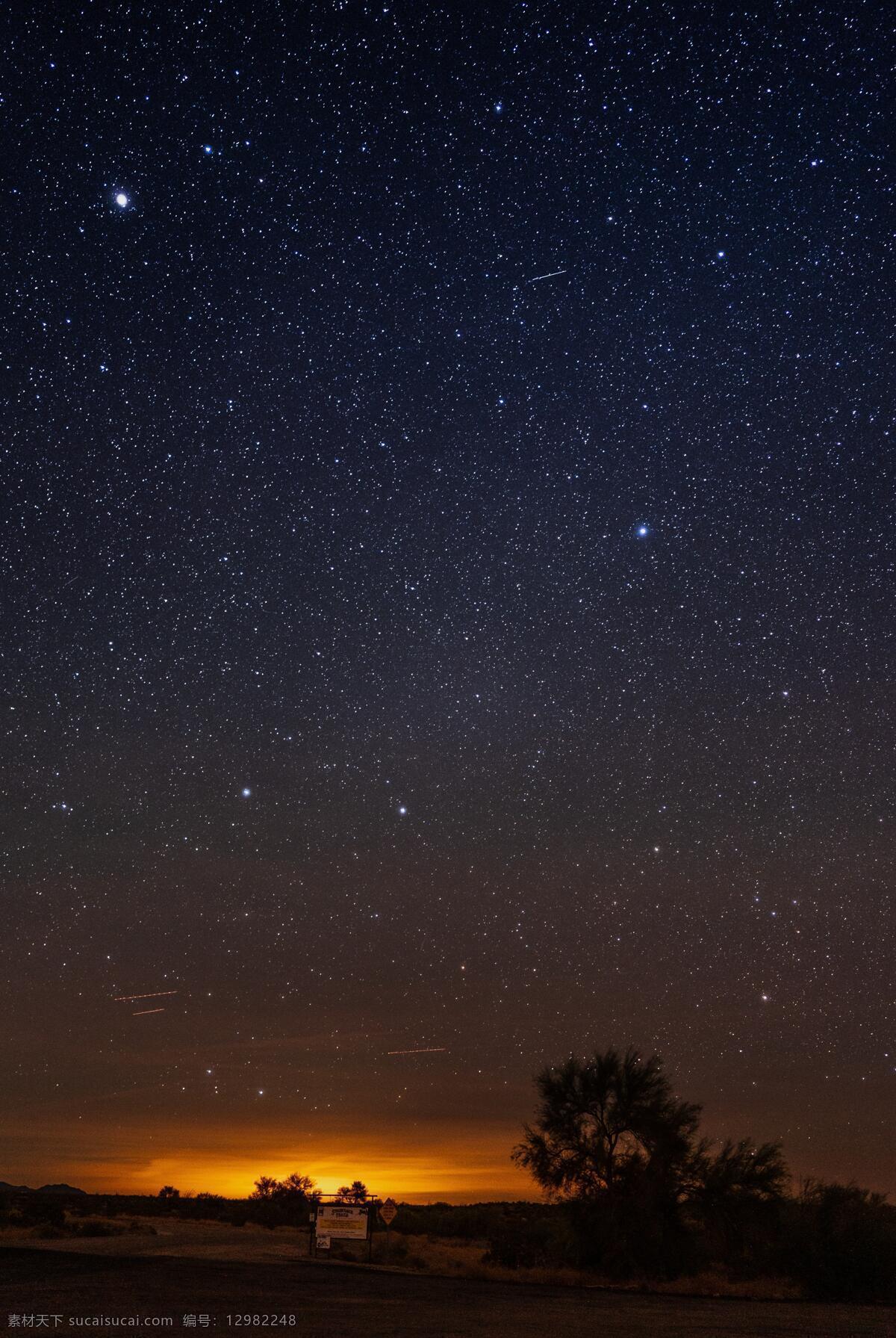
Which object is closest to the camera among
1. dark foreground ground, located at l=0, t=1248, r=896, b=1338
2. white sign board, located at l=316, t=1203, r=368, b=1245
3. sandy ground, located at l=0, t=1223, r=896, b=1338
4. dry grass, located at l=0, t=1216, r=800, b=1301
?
dark foreground ground, located at l=0, t=1248, r=896, b=1338

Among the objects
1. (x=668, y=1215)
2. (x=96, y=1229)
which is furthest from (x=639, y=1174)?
(x=96, y=1229)

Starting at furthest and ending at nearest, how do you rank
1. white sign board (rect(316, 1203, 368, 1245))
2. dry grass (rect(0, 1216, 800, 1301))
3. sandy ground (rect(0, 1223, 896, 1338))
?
white sign board (rect(316, 1203, 368, 1245))
dry grass (rect(0, 1216, 800, 1301))
sandy ground (rect(0, 1223, 896, 1338))

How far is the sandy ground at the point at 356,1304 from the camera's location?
48.9ft

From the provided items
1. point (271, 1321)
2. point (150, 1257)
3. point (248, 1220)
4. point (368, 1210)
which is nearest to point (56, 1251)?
point (150, 1257)

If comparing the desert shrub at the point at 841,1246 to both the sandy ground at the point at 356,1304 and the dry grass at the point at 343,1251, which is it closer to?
the dry grass at the point at 343,1251

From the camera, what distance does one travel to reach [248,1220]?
55.4 metres

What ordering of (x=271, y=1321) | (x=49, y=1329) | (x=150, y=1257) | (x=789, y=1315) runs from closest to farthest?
1. (x=49, y=1329)
2. (x=271, y=1321)
3. (x=789, y=1315)
4. (x=150, y=1257)

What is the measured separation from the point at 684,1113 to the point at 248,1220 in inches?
1429

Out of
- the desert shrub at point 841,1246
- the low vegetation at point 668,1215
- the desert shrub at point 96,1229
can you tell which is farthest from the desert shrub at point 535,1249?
the desert shrub at point 96,1229

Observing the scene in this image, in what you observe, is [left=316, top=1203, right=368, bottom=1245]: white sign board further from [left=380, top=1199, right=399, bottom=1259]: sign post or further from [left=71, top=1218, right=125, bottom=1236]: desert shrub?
[left=71, top=1218, right=125, bottom=1236]: desert shrub

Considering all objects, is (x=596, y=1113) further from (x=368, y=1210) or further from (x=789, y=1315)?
(x=789, y=1315)

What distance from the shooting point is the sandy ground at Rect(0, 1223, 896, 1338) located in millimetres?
14906

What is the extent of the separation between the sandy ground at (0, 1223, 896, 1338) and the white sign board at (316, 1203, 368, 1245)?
1734mm

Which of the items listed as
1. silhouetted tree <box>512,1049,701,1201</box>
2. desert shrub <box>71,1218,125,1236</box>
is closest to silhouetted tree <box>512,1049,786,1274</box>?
silhouetted tree <box>512,1049,701,1201</box>
